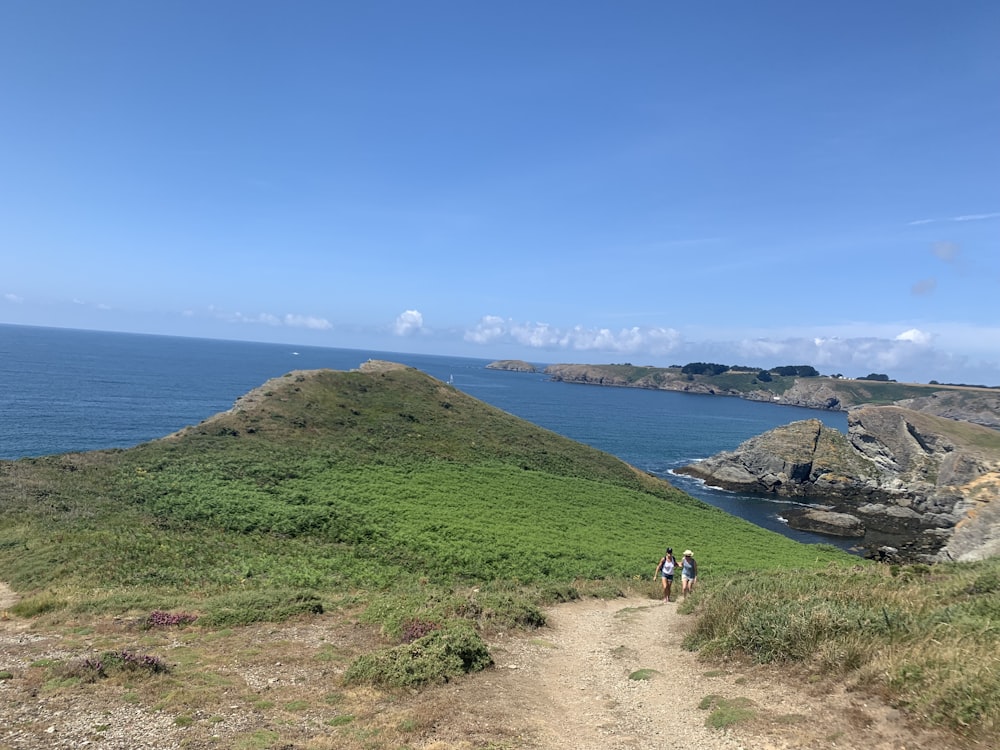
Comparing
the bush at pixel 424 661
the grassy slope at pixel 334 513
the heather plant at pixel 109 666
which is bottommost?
the grassy slope at pixel 334 513

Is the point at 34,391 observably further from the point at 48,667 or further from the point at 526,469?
the point at 48,667

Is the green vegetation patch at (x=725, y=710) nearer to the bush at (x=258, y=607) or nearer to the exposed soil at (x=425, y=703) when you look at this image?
the exposed soil at (x=425, y=703)

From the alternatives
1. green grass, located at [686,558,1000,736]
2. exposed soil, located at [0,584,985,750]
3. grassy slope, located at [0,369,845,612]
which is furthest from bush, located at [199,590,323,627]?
green grass, located at [686,558,1000,736]

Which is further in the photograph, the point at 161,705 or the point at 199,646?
the point at 199,646

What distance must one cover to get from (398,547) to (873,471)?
92.9 meters

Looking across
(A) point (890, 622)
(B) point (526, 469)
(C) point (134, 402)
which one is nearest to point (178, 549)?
(A) point (890, 622)

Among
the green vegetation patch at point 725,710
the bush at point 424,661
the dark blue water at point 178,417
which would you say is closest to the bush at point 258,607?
the bush at point 424,661

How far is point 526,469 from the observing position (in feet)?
207

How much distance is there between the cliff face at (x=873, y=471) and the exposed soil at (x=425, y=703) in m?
63.9

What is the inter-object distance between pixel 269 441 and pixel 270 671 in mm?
46029

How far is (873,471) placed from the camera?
94000 millimetres

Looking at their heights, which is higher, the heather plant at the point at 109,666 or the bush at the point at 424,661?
the bush at the point at 424,661

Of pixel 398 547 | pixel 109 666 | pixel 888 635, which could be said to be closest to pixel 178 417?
pixel 398 547

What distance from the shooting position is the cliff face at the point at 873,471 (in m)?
70.1
